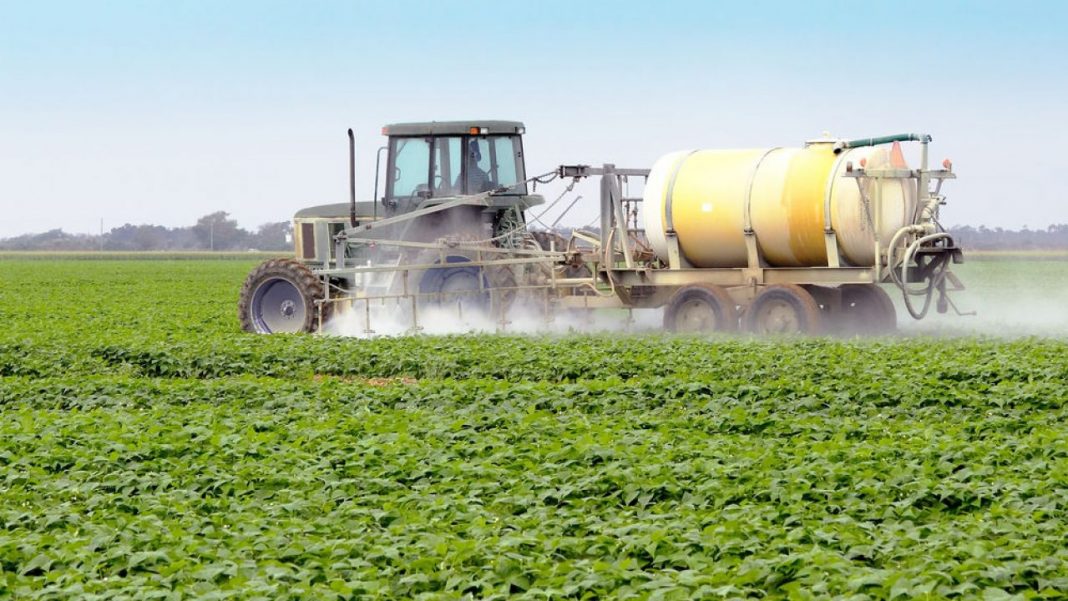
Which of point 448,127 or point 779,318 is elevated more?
point 448,127

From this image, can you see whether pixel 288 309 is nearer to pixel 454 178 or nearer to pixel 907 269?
Result: pixel 454 178

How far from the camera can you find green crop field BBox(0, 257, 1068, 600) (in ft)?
24.0

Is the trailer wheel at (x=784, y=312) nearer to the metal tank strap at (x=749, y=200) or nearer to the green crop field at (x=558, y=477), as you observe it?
the metal tank strap at (x=749, y=200)

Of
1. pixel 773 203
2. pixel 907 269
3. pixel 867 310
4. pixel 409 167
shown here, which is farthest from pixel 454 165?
pixel 907 269

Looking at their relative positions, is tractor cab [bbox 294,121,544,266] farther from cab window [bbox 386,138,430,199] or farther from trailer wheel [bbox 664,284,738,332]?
trailer wheel [bbox 664,284,738,332]

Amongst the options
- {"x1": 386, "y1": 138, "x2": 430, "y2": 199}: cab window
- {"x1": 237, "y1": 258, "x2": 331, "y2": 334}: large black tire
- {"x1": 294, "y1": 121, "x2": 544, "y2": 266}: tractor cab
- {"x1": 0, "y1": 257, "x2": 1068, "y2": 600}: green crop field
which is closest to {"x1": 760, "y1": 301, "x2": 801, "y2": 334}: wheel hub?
{"x1": 0, "y1": 257, "x2": 1068, "y2": 600}: green crop field

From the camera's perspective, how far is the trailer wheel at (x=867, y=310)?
20.4 m

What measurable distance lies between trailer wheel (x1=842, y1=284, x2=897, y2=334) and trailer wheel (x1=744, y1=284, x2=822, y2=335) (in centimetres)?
95

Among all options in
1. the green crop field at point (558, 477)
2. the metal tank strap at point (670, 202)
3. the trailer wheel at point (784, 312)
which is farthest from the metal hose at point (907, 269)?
the metal tank strap at point (670, 202)

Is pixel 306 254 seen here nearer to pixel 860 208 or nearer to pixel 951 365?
pixel 860 208

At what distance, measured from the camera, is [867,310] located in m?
20.6

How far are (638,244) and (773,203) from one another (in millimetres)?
2799

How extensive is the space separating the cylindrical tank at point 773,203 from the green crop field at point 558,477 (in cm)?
271

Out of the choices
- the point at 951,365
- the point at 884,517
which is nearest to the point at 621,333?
the point at 951,365
